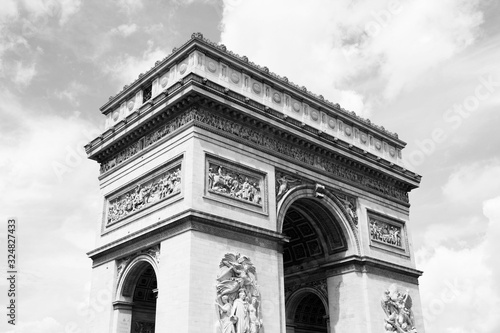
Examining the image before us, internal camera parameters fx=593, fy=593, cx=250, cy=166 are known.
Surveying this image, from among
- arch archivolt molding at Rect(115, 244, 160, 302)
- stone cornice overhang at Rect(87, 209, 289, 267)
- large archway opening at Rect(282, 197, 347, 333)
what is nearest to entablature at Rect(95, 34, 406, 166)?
large archway opening at Rect(282, 197, 347, 333)

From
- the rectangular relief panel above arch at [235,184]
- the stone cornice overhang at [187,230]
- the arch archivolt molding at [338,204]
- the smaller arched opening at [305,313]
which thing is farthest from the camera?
the smaller arched opening at [305,313]

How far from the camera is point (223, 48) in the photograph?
79.2 ft

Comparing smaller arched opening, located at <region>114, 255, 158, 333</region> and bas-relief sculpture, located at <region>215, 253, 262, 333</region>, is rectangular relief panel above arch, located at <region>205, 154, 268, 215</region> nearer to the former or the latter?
bas-relief sculpture, located at <region>215, 253, 262, 333</region>

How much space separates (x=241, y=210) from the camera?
72.9 feet

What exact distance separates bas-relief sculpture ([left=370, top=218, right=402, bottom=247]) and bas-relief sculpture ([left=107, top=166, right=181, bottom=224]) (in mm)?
10613

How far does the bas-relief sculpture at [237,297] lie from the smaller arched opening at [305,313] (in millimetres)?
8058

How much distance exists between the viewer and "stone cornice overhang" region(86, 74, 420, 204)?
22266mm

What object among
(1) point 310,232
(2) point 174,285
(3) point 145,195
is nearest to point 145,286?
(3) point 145,195

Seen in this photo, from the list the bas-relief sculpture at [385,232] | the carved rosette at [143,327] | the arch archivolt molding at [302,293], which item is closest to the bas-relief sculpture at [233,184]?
the carved rosette at [143,327]

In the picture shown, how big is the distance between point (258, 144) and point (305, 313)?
10.4m

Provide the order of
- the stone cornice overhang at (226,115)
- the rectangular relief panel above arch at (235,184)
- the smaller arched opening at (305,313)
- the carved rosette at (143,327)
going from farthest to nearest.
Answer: the smaller arched opening at (305,313), the carved rosette at (143,327), the stone cornice overhang at (226,115), the rectangular relief panel above arch at (235,184)

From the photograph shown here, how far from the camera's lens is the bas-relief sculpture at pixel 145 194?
22.0 metres

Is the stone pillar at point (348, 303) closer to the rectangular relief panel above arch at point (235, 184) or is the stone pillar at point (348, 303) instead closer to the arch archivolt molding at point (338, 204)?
the arch archivolt molding at point (338, 204)

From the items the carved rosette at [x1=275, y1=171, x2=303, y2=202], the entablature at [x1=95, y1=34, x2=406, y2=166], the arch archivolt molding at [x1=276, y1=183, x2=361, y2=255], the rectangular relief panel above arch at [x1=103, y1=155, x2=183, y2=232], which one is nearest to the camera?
the rectangular relief panel above arch at [x1=103, y1=155, x2=183, y2=232]
